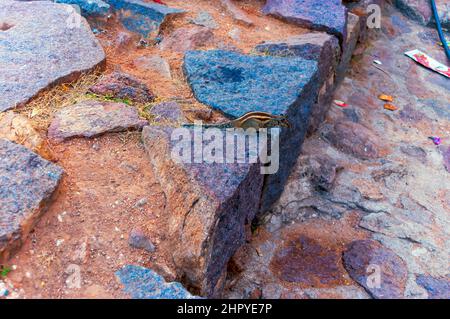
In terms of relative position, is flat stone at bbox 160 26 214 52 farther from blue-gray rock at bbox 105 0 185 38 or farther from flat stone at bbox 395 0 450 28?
flat stone at bbox 395 0 450 28

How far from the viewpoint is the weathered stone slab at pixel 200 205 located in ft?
6.93

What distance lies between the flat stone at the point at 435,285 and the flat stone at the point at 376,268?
11 centimetres

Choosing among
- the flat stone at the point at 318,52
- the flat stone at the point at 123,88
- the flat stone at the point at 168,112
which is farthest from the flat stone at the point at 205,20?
the flat stone at the point at 168,112

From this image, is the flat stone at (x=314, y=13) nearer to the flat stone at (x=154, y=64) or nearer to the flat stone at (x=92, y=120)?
the flat stone at (x=154, y=64)

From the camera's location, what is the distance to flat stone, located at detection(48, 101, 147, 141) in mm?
2490

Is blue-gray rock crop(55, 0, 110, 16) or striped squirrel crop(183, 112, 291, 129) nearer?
striped squirrel crop(183, 112, 291, 129)

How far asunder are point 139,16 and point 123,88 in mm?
1041

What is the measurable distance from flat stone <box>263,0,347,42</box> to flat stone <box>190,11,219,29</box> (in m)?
0.57

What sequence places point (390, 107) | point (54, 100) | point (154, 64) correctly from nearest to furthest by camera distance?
point (54, 100)
point (154, 64)
point (390, 107)

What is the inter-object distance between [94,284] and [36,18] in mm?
2155

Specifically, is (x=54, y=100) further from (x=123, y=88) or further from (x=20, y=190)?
(x=20, y=190)

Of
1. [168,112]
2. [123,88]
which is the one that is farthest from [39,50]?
[168,112]

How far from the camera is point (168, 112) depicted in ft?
8.98

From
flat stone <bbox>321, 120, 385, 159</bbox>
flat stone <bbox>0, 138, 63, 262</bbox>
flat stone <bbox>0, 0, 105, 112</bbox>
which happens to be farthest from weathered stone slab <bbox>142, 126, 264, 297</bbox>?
flat stone <bbox>321, 120, 385, 159</bbox>
